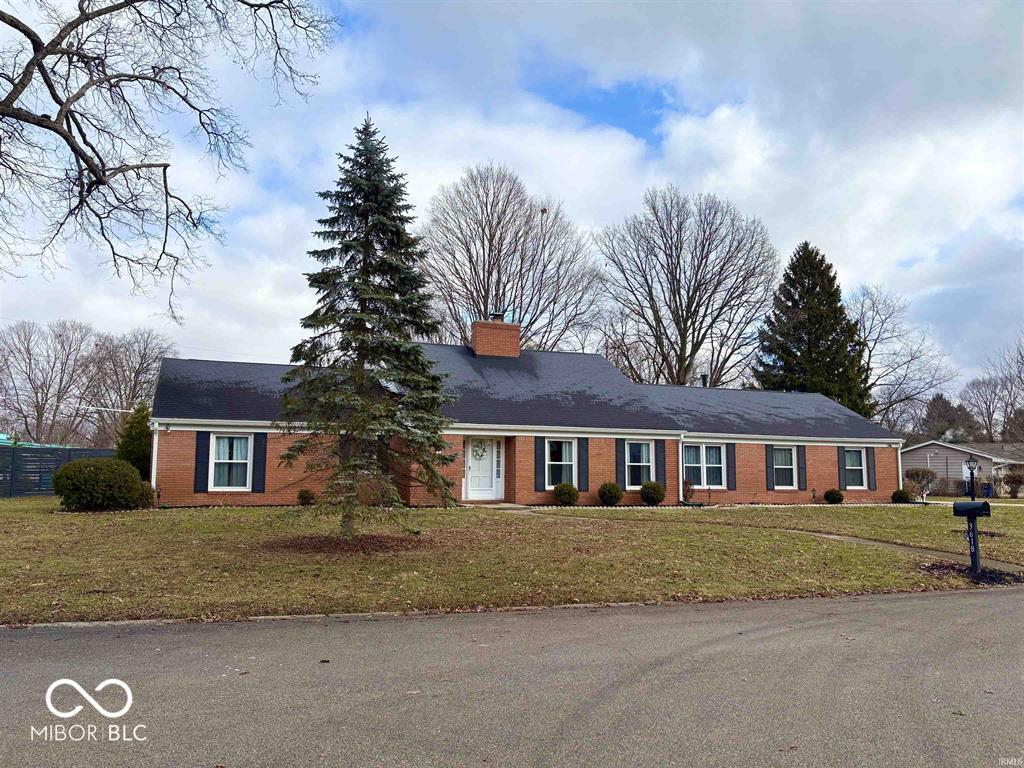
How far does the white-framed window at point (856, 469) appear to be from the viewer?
2791 centimetres

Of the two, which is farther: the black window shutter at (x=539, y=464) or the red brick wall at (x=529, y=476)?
the black window shutter at (x=539, y=464)

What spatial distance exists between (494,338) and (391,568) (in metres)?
17.8

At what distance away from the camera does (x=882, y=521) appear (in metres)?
18.8

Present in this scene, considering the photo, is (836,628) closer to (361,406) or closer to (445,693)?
(445,693)

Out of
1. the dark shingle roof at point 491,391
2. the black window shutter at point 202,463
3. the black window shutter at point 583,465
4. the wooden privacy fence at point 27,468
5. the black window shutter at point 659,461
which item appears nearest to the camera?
the black window shutter at point 202,463

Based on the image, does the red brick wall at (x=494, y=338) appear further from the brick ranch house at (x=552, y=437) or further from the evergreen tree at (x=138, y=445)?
the evergreen tree at (x=138, y=445)

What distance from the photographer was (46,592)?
8.04 metres

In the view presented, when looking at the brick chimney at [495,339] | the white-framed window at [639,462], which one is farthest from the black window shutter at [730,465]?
the brick chimney at [495,339]

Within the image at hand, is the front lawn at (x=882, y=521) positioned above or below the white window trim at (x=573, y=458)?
below

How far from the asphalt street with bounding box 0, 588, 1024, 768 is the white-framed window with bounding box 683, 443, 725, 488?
700 inches

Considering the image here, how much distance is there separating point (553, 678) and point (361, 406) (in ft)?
22.4

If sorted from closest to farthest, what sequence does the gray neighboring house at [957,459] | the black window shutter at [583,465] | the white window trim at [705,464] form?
the black window shutter at [583,465]
the white window trim at [705,464]
the gray neighboring house at [957,459]

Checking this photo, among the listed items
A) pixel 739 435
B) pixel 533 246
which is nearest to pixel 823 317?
pixel 533 246

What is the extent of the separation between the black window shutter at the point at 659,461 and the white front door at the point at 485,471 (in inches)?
207
